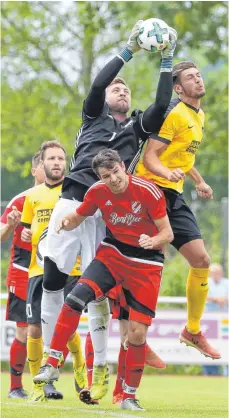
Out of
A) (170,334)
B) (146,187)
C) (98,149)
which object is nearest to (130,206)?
(146,187)

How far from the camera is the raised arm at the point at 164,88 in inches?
367

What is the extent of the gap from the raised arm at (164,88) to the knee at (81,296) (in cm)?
153

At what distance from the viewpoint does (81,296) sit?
9086 millimetres

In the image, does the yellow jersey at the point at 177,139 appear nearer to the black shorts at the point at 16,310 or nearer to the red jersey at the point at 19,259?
the red jersey at the point at 19,259

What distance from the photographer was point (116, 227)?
9203 millimetres

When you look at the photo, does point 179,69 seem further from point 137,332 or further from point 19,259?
point 19,259

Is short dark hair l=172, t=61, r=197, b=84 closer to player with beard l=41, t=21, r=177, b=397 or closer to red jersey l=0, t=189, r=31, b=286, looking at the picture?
player with beard l=41, t=21, r=177, b=397

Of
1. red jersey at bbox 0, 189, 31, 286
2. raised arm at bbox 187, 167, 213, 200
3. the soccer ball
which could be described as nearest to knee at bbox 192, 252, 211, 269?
raised arm at bbox 187, 167, 213, 200

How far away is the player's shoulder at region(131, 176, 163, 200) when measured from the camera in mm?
9055

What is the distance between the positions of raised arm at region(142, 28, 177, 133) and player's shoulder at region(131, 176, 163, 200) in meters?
0.67

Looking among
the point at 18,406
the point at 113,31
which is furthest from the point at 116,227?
the point at 113,31

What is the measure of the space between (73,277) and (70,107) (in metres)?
17.4

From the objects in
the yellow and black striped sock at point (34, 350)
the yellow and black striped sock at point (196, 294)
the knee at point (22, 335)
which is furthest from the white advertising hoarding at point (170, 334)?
the yellow and black striped sock at point (196, 294)

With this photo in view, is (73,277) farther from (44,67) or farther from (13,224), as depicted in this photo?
(44,67)
